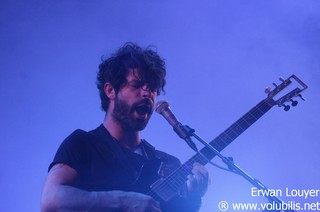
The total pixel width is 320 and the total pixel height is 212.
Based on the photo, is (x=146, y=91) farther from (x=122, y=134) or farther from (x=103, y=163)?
(x=103, y=163)

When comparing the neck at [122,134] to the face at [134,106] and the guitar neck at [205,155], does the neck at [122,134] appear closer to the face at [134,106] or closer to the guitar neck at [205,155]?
the face at [134,106]

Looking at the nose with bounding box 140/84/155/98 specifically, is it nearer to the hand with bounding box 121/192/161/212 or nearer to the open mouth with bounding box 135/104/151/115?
the open mouth with bounding box 135/104/151/115

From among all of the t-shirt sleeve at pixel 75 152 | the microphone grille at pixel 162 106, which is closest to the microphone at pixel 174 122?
the microphone grille at pixel 162 106

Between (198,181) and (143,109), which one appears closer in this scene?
(198,181)

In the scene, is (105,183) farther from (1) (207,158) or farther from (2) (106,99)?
(2) (106,99)

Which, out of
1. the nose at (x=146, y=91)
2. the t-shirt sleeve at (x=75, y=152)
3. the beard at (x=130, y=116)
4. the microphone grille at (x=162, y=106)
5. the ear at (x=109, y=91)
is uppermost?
the ear at (x=109, y=91)

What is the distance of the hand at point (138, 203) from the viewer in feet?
4.89

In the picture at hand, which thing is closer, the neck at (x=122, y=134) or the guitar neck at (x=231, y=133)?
the guitar neck at (x=231, y=133)

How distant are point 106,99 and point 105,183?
61 centimetres

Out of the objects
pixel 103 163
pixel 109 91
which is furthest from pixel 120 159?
pixel 109 91

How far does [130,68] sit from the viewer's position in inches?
82.1

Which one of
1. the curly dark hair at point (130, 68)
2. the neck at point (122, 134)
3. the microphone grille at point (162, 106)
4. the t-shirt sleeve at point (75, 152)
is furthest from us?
the curly dark hair at point (130, 68)

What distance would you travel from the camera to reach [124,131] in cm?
196

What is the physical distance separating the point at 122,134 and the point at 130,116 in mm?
96
